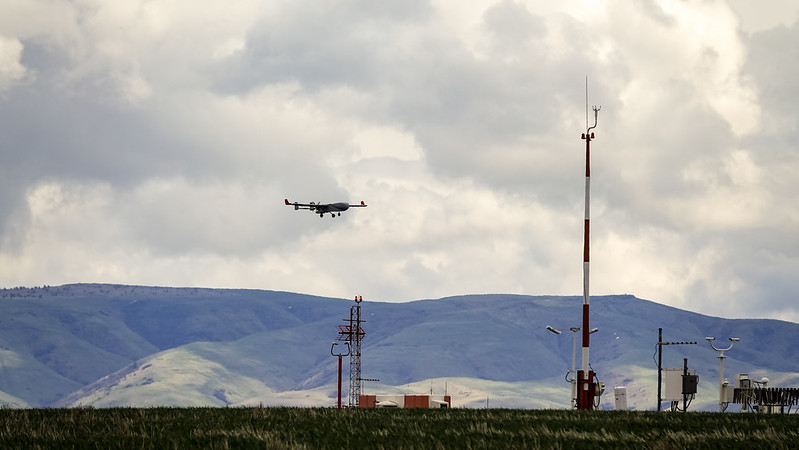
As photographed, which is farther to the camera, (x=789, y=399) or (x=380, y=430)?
(x=789, y=399)

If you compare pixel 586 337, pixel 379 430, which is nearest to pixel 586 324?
pixel 586 337

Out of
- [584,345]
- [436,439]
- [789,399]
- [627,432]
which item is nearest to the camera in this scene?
[436,439]

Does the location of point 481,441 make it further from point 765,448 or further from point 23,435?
point 23,435

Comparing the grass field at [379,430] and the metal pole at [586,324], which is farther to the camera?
the metal pole at [586,324]

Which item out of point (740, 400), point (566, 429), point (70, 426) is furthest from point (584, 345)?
point (70, 426)

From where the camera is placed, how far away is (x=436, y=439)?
26.0 meters

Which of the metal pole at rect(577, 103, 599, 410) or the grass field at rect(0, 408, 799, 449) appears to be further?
the metal pole at rect(577, 103, 599, 410)

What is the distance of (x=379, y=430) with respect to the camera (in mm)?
28578

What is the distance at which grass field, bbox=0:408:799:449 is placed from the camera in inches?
997

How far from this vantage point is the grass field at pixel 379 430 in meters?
25.3

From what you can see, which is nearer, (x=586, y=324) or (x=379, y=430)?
(x=379, y=430)

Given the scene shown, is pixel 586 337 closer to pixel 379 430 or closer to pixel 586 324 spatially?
pixel 586 324

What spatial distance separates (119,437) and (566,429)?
10.9 m

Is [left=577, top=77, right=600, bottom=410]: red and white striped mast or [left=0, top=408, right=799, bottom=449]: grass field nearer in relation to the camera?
[left=0, top=408, right=799, bottom=449]: grass field
